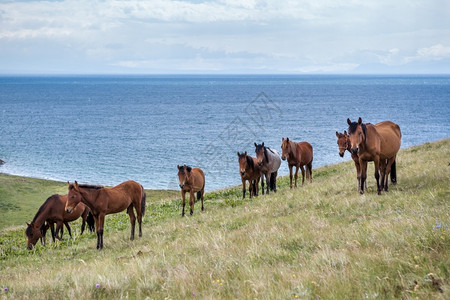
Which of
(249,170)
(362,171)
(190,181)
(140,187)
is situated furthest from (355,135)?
(249,170)

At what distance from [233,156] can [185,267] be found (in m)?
65.7


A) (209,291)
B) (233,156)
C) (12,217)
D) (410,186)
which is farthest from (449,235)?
(233,156)

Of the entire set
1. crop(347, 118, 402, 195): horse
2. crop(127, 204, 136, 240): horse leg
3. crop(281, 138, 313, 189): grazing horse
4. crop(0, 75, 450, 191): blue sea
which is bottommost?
crop(0, 75, 450, 191): blue sea

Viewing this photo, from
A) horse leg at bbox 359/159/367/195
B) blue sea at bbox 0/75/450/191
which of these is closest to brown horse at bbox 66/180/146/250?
horse leg at bbox 359/159/367/195

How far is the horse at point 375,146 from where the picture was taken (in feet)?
44.8

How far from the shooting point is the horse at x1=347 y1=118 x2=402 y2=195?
44.8ft

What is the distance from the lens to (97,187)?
47.2 ft

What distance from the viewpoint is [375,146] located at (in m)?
14.6

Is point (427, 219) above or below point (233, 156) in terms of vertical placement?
above

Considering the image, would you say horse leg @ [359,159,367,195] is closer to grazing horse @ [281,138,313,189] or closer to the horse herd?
the horse herd

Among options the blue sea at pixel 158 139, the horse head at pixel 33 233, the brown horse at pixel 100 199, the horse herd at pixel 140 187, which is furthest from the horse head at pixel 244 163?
the blue sea at pixel 158 139

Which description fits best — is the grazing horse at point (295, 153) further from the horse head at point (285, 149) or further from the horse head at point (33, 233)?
the horse head at point (33, 233)

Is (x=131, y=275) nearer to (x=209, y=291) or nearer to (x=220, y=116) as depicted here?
(x=209, y=291)

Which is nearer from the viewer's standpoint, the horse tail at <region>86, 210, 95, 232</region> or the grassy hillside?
the grassy hillside
